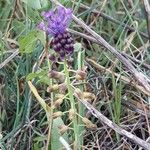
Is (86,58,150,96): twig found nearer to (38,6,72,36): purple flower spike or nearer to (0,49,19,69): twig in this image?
(0,49,19,69): twig

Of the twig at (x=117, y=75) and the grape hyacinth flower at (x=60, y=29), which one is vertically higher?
the grape hyacinth flower at (x=60, y=29)

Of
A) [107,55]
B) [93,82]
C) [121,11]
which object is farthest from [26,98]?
[121,11]

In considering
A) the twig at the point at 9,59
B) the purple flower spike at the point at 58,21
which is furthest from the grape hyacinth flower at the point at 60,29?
the twig at the point at 9,59

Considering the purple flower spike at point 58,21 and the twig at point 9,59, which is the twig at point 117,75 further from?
the purple flower spike at point 58,21

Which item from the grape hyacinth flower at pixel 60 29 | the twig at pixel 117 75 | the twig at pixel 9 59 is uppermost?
the grape hyacinth flower at pixel 60 29

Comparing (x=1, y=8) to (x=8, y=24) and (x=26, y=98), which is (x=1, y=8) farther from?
(x=26, y=98)

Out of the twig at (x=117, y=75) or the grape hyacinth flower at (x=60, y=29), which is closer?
the grape hyacinth flower at (x=60, y=29)

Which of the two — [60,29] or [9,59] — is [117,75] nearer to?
[9,59]

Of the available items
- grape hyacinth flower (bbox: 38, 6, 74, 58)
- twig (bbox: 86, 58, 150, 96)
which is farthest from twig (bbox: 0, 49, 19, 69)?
grape hyacinth flower (bbox: 38, 6, 74, 58)

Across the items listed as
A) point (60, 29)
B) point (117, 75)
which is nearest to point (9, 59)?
point (117, 75)
